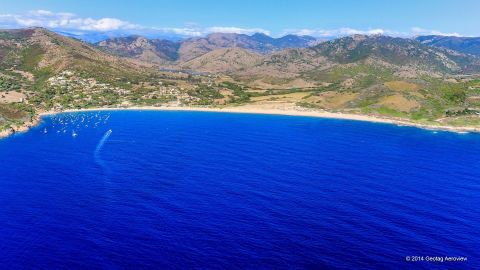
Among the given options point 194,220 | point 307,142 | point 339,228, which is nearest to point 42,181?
point 194,220

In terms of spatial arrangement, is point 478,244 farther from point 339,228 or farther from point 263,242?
point 263,242

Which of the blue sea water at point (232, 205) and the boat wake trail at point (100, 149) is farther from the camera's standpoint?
the boat wake trail at point (100, 149)

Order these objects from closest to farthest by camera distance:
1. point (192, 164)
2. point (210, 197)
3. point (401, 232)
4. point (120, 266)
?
1. point (120, 266)
2. point (401, 232)
3. point (210, 197)
4. point (192, 164)

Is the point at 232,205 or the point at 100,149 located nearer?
the point at 232,205

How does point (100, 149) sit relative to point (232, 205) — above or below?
above

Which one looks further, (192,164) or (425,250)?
(192,164)

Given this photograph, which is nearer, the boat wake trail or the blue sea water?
the blue sea water

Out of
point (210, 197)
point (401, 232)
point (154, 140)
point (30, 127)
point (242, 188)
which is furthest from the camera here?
point (30, 127)
